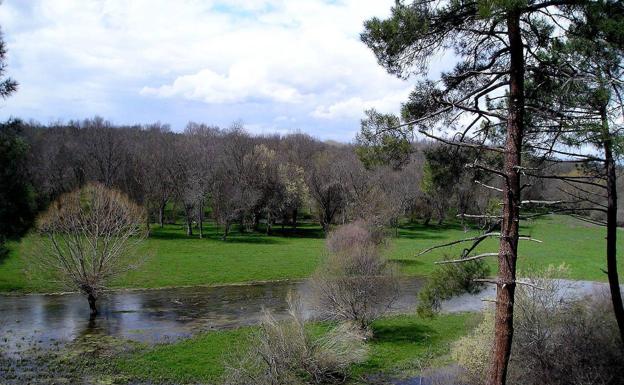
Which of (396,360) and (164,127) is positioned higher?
(164,127)

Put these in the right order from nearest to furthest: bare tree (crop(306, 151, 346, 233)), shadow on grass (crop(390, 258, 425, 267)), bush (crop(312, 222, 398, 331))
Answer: bush (crop(312, 222, 398, 331))
shadow on grass (crop(390, 258, 425, 267))
bare tree (crop(306, 151, 346, 233))

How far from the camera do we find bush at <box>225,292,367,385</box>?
626 inches

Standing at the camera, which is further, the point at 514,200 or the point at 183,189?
the point at 183,189

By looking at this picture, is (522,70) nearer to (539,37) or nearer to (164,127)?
(539,37)

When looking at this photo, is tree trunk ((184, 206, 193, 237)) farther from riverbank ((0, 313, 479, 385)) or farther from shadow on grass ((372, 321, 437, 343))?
shadow on grass ((372, 321, 437, 343))

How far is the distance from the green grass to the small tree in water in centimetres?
→ 812

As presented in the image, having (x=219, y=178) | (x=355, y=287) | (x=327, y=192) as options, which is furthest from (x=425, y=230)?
(x=355, y=287)

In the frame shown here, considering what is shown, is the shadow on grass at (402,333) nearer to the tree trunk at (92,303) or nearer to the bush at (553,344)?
the bush at (553,344)

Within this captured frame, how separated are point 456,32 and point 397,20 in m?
1.48

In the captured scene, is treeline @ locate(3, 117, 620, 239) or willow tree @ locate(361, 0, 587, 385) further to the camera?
treeline @ locate(3, 117, 620, 239)

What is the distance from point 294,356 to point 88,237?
18.1 metres

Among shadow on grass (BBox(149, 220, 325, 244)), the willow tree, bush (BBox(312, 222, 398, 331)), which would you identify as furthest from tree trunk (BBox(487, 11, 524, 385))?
shadow on grass (BBox(149, 220, 325, 244))

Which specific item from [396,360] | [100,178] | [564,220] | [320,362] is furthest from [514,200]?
[564,220]

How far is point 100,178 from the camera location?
68750 mm
